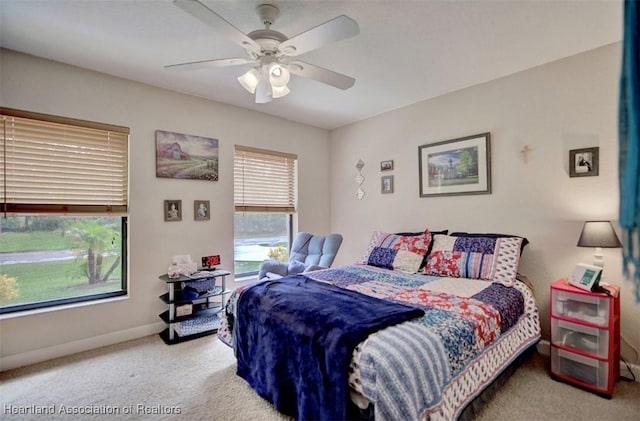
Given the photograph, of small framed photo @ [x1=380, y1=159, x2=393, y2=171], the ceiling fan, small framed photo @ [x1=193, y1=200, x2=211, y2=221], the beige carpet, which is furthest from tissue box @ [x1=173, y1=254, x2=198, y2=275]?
small framed photo @ [x1=380, y1=159, x2=393, y2=171]

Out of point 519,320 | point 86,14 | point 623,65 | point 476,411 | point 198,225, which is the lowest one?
point 476,411

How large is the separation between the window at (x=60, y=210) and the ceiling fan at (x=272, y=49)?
143 cm

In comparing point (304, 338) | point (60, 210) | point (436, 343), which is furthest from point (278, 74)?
point (60, 210)

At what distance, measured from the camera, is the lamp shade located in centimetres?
212

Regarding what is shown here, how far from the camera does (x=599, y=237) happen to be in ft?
7.09

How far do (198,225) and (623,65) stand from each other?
11.3 feet

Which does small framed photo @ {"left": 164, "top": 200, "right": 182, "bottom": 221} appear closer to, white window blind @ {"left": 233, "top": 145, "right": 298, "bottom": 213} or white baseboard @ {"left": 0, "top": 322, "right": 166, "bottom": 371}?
white window blind @ {"left": 233, "top": 145, "right": 298, "bottom": 213}

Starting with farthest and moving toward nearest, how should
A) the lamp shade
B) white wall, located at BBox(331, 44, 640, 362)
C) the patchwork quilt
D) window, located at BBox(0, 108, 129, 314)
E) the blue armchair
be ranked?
the blue armchair
window, located at BBox(0, 108, 129, 314)
white wall, located at BBox(331, 44, 640, 362)
the lamp shade
the patchwork quilt

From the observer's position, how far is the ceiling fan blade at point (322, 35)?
1.52 m

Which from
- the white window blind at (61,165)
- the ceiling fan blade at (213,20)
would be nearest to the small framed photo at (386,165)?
the ceiling fan blade at (213,20)

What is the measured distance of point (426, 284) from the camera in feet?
7.91

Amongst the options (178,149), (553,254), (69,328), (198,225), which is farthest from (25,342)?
(553,254)

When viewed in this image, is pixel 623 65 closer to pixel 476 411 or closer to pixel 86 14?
pixel 476 411

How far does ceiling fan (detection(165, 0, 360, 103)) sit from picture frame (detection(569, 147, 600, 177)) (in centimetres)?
201
